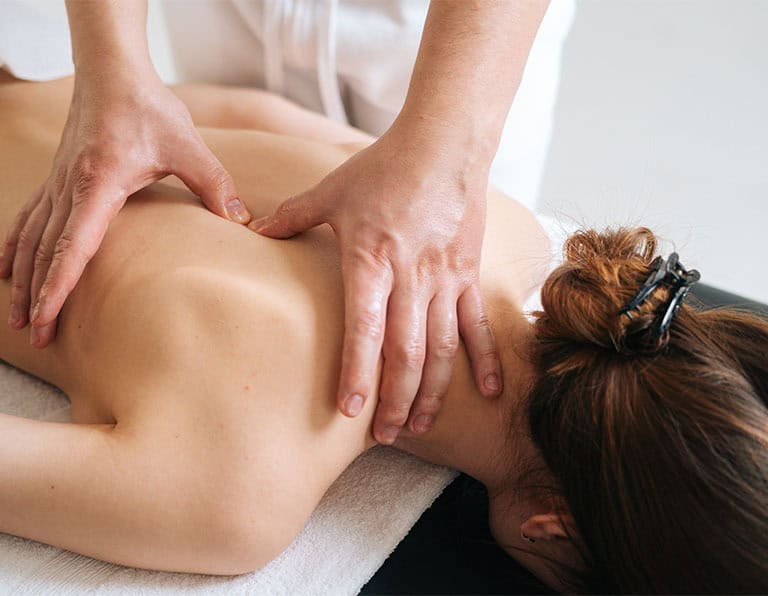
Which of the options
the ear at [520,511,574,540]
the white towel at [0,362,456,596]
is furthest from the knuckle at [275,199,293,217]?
the ear at [520,511,574,540]

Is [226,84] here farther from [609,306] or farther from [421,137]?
[609,306]

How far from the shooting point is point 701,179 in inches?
72.9


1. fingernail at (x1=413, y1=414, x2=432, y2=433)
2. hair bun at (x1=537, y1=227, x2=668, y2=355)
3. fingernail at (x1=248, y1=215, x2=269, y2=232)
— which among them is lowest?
fingernail at (x1=413, y1=414, x2=432, y2=433)

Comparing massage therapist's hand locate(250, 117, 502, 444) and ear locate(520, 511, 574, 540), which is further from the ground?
massage therapist's hand locate(250, 117, 502, 444)

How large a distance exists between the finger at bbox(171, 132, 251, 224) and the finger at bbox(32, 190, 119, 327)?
0.34 ft

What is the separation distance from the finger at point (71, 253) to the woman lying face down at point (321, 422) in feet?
0.08

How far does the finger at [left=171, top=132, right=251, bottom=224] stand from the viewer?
94cm

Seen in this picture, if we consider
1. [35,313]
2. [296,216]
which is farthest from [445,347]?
[35,313]

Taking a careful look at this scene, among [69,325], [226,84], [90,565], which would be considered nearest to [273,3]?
[226,84]

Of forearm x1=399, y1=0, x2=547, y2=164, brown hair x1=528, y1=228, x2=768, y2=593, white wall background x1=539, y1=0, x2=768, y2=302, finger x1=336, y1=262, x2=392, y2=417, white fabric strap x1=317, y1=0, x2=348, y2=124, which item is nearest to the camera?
brown hair x1=528, y1=228, x2=768, y2=593

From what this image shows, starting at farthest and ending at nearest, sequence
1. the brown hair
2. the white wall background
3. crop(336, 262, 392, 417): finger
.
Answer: the white wall background < crop(336, 262, 392, 417): finger < the brown hair

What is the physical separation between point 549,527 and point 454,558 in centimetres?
16

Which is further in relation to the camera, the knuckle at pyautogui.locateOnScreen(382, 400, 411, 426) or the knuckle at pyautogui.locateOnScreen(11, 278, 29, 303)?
the knuckle at pyautogui.locateOnScreen(11, 278, 29, 303)

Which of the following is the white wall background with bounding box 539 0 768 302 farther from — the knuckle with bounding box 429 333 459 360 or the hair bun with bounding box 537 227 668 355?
the knuckle with bounding box 429 333 459 360
